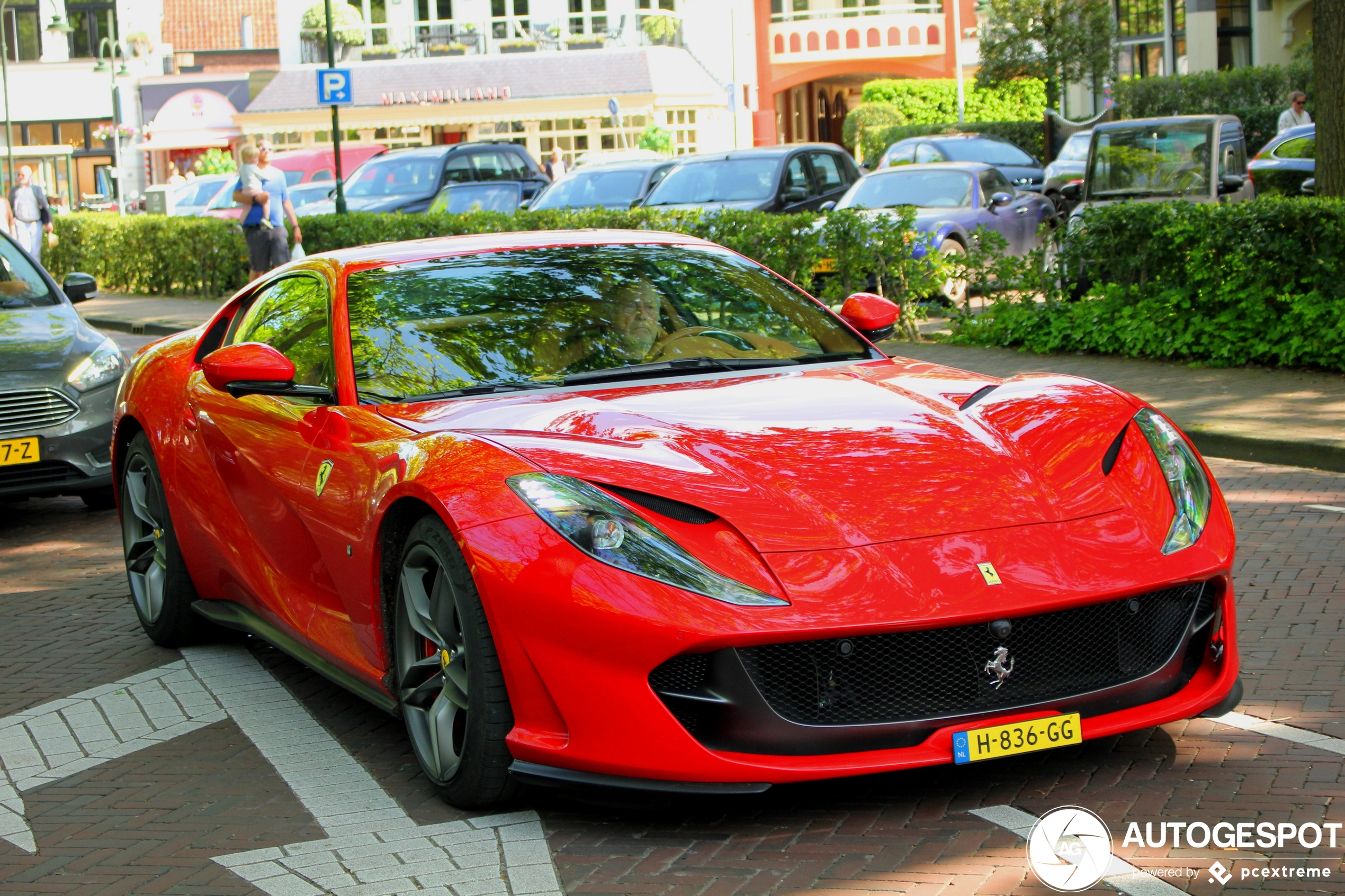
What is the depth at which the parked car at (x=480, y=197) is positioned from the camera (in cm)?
2266

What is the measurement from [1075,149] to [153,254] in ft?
48.8

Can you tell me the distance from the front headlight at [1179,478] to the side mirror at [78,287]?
7.21 meters

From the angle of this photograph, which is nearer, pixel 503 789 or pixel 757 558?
pixel 757 558

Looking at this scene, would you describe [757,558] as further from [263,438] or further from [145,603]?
[145,603]

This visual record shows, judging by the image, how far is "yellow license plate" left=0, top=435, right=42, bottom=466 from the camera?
8.27 meters

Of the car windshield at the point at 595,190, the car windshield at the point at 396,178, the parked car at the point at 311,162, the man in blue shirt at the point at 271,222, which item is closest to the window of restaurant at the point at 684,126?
the parked car at the point at 311,162

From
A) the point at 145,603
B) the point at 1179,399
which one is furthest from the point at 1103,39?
the point at 145,603

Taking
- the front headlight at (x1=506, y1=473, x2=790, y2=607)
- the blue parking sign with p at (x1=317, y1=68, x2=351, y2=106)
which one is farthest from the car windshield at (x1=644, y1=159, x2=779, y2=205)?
the front headlight at (x1=506, y1=473, x2=790, y2=607)

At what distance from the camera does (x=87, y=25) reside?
226ft

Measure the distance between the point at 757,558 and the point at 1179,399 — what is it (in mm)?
7273

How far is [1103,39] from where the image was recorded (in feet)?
137

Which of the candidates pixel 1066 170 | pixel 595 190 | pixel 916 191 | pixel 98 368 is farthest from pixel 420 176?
pixel 98 368

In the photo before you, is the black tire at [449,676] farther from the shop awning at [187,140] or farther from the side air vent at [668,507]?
the shop awning at [187,140]

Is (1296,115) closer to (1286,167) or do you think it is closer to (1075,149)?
(1075,149)
